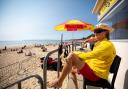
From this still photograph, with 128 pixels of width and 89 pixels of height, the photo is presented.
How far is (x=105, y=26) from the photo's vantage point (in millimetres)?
3238

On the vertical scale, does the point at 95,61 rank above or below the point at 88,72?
above

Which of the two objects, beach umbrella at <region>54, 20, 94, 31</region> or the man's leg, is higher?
beach umbrella at <region>54, 20, 94, 31</region>

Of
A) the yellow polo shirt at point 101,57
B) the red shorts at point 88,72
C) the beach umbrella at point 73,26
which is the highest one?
the beach umbrella at point 73,26

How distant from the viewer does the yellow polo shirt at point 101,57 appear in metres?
2.95

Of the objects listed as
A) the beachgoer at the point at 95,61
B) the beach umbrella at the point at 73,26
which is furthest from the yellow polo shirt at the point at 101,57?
the beach umbrella at the point at 73,26

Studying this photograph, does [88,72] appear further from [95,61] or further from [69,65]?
[69,65]

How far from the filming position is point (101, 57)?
299 centimetres

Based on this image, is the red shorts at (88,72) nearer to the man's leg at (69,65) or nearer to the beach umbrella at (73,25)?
the man's leg at (69,65)

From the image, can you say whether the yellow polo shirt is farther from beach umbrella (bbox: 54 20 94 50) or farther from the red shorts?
beach umbrella (bbox: 54 20 94 50)

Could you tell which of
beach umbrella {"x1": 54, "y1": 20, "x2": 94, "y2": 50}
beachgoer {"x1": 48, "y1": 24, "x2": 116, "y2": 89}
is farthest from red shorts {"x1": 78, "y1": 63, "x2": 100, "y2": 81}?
beach umbrella {"x1": 54, "y1": 20, "x2": 94, "y2": 50}

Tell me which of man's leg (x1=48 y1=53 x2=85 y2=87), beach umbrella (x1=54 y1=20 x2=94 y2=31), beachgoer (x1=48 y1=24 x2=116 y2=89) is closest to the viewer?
man's leg (x1=48 y1=53 x2=85 y2=87)

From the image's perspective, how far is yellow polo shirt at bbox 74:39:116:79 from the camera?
2.95m

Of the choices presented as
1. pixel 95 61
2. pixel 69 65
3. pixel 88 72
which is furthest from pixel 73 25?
pixel 69 65

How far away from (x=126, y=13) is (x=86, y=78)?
2323 millimetres
